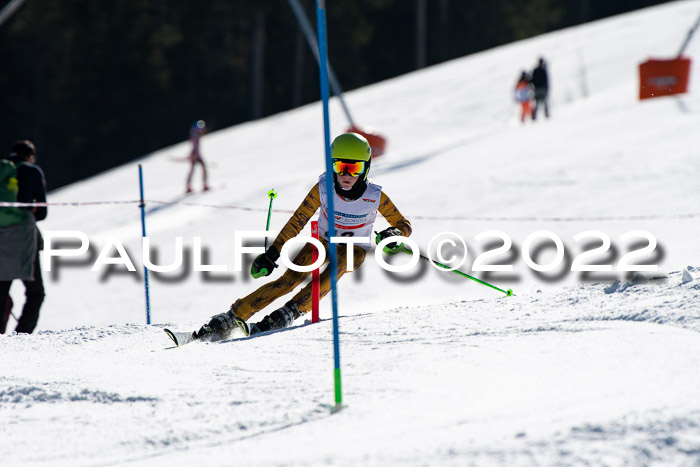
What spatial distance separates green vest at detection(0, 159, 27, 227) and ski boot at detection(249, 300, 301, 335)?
2.22 metres

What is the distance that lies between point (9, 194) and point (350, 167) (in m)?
2.77

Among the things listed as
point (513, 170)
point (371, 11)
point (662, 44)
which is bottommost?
point (513, 170)

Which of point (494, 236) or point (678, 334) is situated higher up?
point (494, 236)

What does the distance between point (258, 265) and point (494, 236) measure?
5682 mm

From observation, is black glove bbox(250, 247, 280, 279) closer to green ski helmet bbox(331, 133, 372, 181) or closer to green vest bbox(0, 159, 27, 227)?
green ski helmet bbox(331, 133, 372, 181)

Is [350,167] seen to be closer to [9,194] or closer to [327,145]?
[327,145]

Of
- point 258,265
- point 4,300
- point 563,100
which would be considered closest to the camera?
point 258,265

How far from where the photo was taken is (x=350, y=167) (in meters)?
5.69

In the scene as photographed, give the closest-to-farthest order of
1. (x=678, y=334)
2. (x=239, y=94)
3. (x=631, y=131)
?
1. (x=678, y=334)
2. (x=631, y=131)
3. (x=239, y=94)

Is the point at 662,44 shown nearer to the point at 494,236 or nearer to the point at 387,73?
the point at 494,236

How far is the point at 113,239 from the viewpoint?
45.6 feet

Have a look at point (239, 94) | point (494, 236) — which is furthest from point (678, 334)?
point (239, 94)

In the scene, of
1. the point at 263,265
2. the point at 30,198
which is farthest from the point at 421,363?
the point at 30,198

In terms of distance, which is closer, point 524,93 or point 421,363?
point 421,363
